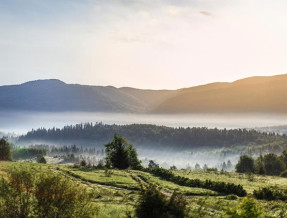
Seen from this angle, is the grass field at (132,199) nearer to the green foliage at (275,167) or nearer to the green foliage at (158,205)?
the green foliage at (158,205)

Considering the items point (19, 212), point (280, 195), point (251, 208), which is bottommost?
point (280, 195)

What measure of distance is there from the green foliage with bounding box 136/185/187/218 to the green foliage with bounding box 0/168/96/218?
455 cm

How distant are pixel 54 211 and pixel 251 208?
536 inches

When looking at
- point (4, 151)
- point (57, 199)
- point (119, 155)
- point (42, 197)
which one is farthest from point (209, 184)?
point (4, 151)

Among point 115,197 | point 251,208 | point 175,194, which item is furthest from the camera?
point 115,197

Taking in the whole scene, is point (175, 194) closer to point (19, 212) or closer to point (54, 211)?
point (54, 211)

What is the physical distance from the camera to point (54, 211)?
→ 22797 millimetres

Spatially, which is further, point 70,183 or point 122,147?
point 122,147

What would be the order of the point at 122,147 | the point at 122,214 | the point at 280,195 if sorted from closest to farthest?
the point at 122,214
the point at 280,195
the point at 122,147

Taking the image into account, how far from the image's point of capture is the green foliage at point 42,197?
904 inches

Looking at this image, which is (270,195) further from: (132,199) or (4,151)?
(4,151)

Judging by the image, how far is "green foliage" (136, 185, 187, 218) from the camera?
66.4ft

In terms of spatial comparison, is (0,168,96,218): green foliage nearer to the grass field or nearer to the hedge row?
the grass field

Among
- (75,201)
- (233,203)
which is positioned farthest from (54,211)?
(233,203)
